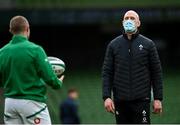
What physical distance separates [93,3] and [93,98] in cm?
403

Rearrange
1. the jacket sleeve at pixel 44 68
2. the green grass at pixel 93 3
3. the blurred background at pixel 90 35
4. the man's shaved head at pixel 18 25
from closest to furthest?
the jacket sleeve at pixel 44 68
the man's shaved head at pixel 18 25
the blurred background at pixel 90 35
the green grass at pixel 93 3

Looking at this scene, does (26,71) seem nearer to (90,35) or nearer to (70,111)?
(70,111)

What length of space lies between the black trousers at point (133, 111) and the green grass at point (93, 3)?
49.6 ft

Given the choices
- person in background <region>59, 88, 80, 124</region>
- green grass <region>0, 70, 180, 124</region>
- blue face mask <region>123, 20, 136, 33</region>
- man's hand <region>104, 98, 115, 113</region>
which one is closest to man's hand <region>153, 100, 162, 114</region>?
man's hand <region>104, 98, 115, 113</region>

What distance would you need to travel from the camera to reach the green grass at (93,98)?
61.0 feet

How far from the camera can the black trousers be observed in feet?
26.0

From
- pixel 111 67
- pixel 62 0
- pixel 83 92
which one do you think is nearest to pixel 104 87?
pixel 111 67

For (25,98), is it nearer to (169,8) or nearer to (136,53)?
(136,53)

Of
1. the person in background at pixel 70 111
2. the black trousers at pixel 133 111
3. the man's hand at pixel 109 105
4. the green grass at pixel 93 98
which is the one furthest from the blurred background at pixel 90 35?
the man's hand at pixel 109 105

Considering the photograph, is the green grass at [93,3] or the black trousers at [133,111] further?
the green grass at [93,3]

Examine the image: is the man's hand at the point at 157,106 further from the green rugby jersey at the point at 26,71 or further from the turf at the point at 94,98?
the turf at the point at 94,98

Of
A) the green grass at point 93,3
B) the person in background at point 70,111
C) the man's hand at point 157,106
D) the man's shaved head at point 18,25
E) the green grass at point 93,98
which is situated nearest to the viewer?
the man's shaved head at point 18,25

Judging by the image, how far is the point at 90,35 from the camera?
26359 mm

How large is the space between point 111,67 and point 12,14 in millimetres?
14608
